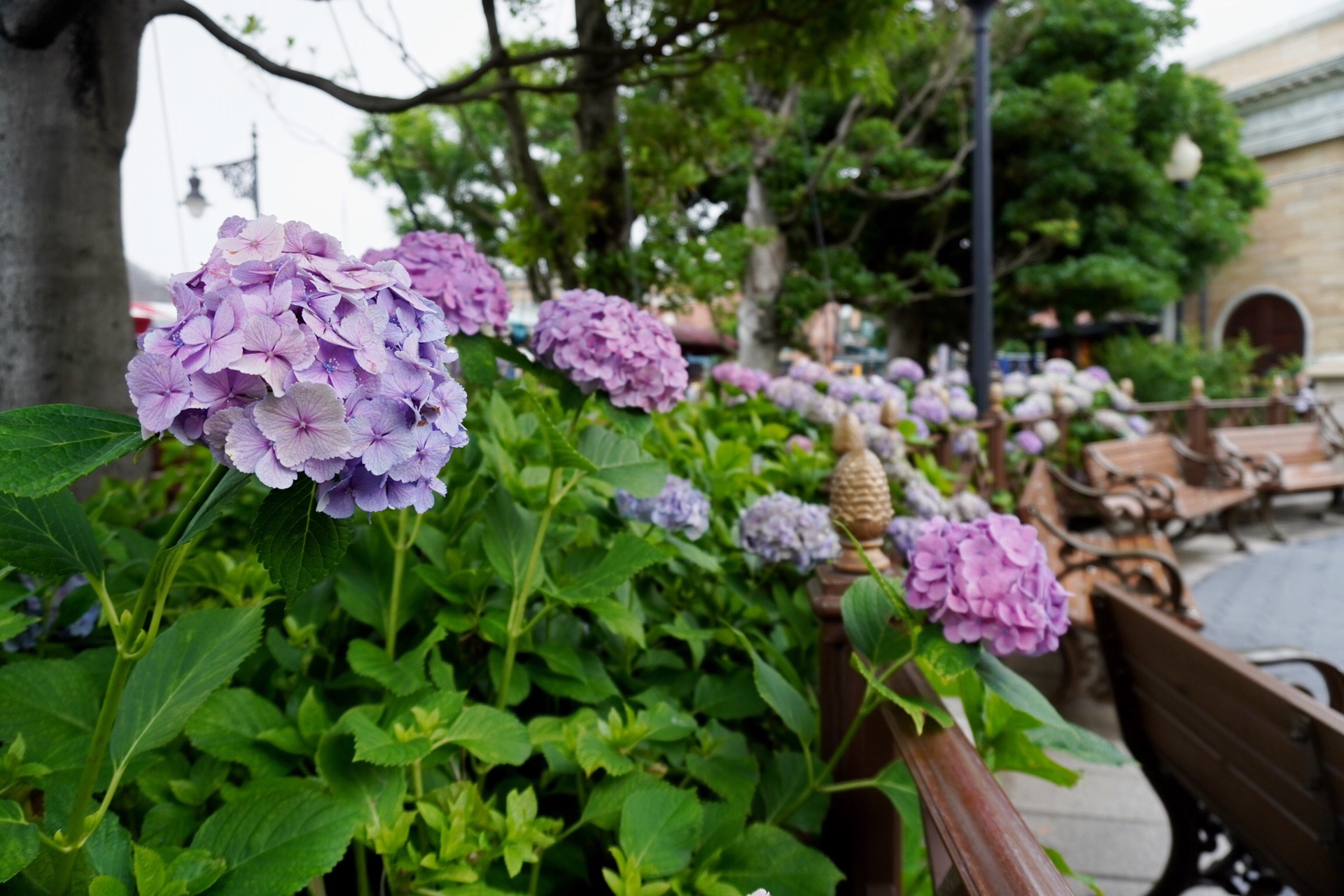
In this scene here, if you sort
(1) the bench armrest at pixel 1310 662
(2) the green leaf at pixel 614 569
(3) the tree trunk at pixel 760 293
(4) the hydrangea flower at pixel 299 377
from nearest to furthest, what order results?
(4) the hydrangea flower at pixel 299 377, (2) the green leaf at pixel 614 569, (1) the bench armrest at pixel 1310 662, (3) the tree trunk at pixel 760 293

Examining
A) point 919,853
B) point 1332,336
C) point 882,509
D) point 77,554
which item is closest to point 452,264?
point 77,554

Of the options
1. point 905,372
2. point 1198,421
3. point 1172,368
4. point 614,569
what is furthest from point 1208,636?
point 1172,368

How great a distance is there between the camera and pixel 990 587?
100cm

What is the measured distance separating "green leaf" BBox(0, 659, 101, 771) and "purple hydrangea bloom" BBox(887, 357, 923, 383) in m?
4.81

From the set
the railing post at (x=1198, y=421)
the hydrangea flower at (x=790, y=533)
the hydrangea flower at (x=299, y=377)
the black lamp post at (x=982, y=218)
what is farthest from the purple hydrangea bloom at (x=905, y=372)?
the railing post at (x=1198, y=421)

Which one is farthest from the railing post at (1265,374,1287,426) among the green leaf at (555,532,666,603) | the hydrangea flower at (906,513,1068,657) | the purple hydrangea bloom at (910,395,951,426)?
the green leaf at (555,532,666,603)

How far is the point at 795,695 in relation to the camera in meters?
1.30

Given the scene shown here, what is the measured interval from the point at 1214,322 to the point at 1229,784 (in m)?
24.8

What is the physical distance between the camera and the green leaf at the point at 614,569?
1.20m

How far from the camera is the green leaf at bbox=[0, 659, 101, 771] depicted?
919 mm

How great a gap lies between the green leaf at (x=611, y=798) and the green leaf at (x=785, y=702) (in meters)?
0.22

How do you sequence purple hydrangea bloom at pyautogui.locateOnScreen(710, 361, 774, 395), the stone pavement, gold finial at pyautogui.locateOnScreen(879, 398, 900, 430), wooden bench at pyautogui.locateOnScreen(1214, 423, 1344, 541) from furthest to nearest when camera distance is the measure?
1. wooden bench at pyautogui.locateOnScreen(1214, 423, 1344, 541)
2. purple hydrangea bloom at pyautogui.locateOnScreen(710, 361, 774, 395)
3. gold finial at pyautogui.locateOnScreen(879, 398, 900, 430)
4. the stone pavement

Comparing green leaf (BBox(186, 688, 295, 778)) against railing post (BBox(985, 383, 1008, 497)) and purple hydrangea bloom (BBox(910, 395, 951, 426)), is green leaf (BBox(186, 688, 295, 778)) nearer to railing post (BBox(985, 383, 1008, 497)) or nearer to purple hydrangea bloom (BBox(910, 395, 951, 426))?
purple hydrangea bloom (BBox(910, 395, 951, 426))

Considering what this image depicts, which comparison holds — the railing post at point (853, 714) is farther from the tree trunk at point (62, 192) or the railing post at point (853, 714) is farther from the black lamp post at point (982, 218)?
the black lamp post at point (982, 218)
